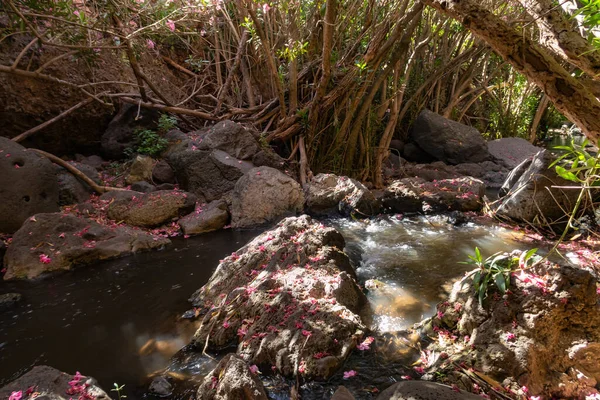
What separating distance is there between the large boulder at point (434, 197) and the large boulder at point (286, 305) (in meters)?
2.82

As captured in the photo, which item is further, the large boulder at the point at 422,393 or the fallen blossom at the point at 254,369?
the fallen blossom at the point at 254,369

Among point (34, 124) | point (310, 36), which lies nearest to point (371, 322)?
point (310, 36)

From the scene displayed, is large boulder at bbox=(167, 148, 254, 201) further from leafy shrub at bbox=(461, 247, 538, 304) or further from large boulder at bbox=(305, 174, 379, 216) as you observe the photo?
leafy shrub at bbox=(461, 247, 538, 304)

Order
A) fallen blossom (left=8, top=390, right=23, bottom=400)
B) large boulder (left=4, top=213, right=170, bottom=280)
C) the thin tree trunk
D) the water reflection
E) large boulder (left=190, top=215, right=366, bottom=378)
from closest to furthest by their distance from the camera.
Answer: fallen blossom (left=8, top=390, right=23, bottom=400) < large boulder (left=190, top=215, right=366, bottom=378) < the water reflection < large boulder (left=4, top=213, right=170, bottom=280) < the thin tree trunk

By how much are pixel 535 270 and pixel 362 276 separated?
1.93 metres

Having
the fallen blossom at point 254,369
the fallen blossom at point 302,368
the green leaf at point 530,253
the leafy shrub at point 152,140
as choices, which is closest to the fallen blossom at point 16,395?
the fallen blossom at point 254,369

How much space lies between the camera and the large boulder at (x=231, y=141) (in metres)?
7.32

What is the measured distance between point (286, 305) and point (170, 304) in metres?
1.48

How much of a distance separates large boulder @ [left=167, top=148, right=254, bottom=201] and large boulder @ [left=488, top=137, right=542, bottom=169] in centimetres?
732

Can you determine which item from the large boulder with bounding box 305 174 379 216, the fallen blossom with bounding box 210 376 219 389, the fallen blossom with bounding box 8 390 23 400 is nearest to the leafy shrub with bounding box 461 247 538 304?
the fallen blossom with bounding box 210 376 219 389

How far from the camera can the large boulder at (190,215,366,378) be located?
8.82 feet

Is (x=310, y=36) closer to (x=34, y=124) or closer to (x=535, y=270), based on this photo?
(x=34, y=124)

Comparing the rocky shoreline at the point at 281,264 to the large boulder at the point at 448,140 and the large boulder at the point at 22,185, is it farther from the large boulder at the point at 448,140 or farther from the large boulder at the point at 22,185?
the large boulder at the point at 448,140

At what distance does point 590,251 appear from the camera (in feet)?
14.5
